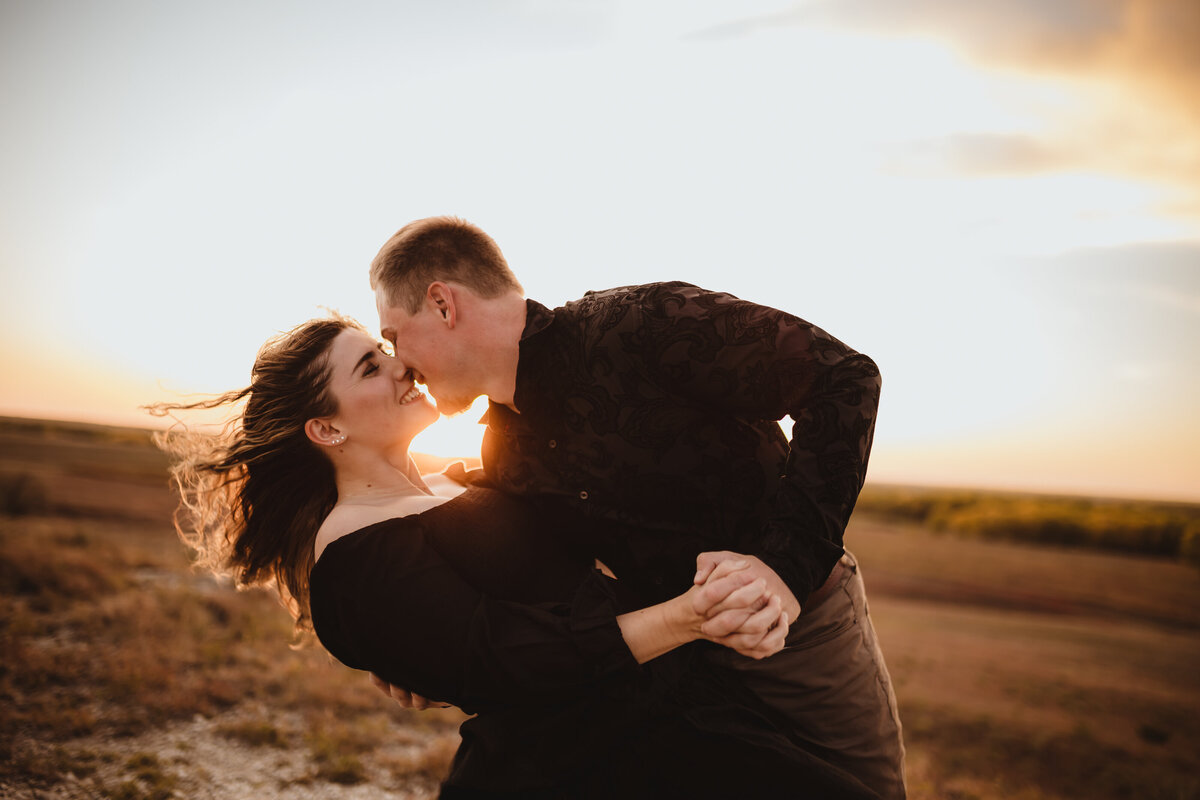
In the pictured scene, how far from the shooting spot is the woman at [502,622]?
201 cm

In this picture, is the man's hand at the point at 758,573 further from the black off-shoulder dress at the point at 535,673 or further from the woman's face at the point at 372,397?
the woman's face at the point at 372,397

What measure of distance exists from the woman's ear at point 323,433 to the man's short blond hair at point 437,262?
0.60 meters

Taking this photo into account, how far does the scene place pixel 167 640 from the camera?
27.3 feet

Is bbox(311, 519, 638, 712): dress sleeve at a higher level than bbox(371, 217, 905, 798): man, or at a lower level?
lower

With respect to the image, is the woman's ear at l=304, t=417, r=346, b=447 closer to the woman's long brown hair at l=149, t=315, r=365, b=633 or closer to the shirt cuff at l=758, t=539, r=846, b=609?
the woman's long brown hair at l=149, t=315, r=365, b=633

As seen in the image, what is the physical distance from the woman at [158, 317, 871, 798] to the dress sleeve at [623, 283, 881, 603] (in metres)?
0.26

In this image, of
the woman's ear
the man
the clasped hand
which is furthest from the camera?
the woman's ear

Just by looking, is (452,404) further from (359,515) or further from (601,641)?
(601,641)

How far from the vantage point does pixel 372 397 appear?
9.41 feet

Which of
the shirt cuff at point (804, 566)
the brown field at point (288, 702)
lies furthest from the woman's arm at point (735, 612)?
the brown field at point (288, 702)

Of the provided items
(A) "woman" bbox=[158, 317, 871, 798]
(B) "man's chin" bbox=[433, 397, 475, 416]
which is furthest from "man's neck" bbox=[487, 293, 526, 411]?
(A) "woman" bbox=[158, 317, 871, 798]

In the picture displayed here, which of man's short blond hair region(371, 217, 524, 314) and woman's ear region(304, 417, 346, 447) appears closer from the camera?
man's short blond hair region(371, 217, 524, 314)

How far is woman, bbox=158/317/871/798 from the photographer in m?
2.01

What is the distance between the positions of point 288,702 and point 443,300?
630cm
